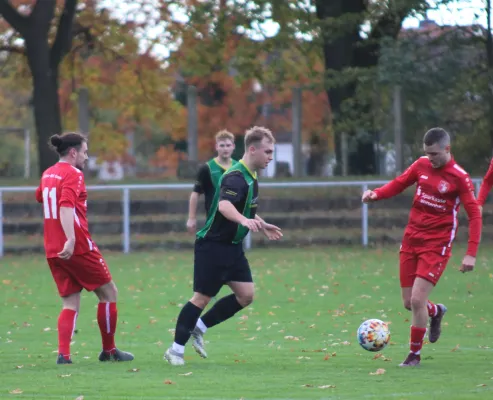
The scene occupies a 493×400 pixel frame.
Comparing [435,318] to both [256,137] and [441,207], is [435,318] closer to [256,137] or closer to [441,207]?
[441,207]

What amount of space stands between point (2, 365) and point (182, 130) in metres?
37.1

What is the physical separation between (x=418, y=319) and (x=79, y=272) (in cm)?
281

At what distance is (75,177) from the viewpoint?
376 inches

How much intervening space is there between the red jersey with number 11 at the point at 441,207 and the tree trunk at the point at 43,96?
69.2 ft

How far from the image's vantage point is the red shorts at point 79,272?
31.6 ft

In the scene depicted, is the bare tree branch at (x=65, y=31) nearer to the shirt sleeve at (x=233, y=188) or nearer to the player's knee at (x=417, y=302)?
the shirt sleeve at (x=233, y=188)

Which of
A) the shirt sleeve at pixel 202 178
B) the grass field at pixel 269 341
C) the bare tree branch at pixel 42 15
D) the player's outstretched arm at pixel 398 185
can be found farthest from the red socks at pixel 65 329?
the bare tree branch at pixel 42 15

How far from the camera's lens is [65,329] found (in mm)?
9680

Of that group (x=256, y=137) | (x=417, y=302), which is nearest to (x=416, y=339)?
(x=417, y=302)

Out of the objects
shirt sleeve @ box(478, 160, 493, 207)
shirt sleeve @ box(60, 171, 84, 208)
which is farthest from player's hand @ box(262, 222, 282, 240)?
shirt sleeve @ box(478, 160, 493, 207)

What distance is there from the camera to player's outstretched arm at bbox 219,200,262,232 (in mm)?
8828

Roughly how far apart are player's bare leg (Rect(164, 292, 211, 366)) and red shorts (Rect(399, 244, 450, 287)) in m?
1.67

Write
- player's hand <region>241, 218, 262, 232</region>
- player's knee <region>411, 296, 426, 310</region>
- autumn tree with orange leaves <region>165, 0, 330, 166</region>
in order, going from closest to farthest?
player's hand <region>241, 218, 262, 232</region> < player's knee <region>411, 296, 426, 310</region> < autumn tree with orange leaves <region>165, 0, 330, 166</region>

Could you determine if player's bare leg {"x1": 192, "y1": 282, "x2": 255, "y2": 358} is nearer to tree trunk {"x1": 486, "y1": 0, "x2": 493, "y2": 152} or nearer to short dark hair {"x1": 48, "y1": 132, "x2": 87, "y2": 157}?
short dark hair {"x1": 48, "y1": 132, "x2": 87, "y2": 157}
